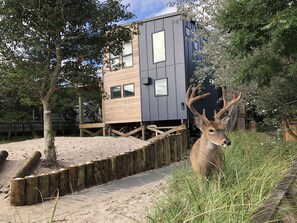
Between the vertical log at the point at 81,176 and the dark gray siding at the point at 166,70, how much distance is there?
993 centimetres

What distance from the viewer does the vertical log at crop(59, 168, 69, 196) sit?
7270 millimetres

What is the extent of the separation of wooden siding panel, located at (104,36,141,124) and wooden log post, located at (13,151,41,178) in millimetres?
10498

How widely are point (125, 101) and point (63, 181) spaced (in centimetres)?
1250

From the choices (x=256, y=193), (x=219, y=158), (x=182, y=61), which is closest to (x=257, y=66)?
(x=219, y=158)

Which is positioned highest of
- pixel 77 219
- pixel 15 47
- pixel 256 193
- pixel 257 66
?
pixel 15 47

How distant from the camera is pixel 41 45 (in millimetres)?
8672

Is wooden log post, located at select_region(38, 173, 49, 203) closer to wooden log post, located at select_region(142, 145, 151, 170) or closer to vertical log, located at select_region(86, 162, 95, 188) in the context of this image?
vertical log, located at select_region(86, 162, 95, 188)

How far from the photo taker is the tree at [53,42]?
8242mm

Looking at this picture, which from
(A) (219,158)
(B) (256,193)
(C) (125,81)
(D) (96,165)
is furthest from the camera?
(C) (125,81)

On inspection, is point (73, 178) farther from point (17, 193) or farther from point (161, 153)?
point (161, 153)

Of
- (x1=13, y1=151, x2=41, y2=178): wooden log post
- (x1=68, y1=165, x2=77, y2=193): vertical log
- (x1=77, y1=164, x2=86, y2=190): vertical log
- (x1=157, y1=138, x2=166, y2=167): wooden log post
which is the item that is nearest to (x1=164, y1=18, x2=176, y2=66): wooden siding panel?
(x1=157, y1=138, x2=166, y2=167): wooden log post

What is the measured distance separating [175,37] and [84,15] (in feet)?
30.7

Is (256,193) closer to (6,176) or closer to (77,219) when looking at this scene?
(77,219)

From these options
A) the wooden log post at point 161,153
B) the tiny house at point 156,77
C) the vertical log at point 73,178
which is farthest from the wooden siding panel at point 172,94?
the vertical log at point 73,178
